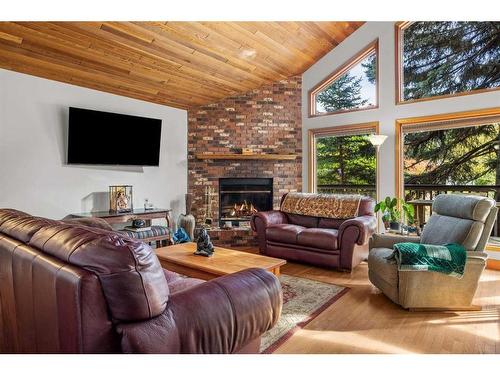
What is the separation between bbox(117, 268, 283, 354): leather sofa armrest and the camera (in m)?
1.15

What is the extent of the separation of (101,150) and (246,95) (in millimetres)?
2513

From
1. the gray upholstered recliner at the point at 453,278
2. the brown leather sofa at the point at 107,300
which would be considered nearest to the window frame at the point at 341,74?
the gray upholstered recliner at the point at 453,278

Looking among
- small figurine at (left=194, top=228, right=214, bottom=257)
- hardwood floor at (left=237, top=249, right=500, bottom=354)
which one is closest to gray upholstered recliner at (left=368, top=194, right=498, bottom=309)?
hardwood floor at (left=237, top=249, right=500, bottom=354)

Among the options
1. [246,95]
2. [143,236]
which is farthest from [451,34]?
[143,236]

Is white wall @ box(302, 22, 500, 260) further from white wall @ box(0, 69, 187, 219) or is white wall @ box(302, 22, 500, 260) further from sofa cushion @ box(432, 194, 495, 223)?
white wall @ box(0, 69, 187, 219)

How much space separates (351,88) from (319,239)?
270cm

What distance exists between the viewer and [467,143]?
4273 mm

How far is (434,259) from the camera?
8.54 feet

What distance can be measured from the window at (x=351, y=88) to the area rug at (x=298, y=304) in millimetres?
2974

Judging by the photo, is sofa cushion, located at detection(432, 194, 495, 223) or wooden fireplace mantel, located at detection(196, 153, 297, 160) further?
wooden fireplace mantel, located at detection(196, 153, 297, 160)

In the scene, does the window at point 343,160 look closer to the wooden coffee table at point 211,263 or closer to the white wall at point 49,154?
the white wall at point 49,154

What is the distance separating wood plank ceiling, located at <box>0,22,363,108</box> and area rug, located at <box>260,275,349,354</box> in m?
2.86

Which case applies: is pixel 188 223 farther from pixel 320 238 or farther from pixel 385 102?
pixel 385 102

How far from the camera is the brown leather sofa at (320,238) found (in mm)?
3723
